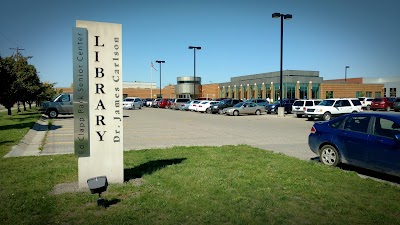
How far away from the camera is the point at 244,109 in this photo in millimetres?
34219

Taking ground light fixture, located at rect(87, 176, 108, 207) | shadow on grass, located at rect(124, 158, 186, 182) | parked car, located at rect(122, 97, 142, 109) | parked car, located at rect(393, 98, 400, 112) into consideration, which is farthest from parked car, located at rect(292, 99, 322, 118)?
parked car, located at rect(122, 97, 142, 109)

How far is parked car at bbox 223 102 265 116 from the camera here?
33969mm

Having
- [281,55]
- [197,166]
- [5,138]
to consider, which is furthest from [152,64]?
[197,166]

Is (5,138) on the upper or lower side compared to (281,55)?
lower

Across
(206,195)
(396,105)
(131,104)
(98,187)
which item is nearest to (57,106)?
(131,104)

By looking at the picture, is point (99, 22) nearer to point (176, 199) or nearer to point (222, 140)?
point (176, 199)

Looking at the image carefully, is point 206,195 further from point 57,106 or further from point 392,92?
point 392,92

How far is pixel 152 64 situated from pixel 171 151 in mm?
73241

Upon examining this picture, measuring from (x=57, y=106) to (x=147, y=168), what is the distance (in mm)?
22905

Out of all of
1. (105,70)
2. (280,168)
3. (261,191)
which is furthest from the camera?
(280,168)

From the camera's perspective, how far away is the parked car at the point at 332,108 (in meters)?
25.2

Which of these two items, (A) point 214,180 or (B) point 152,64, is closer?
→ (A) point 214,180

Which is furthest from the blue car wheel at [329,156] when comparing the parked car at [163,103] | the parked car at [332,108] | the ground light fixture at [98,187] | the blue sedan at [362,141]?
the parked car at [163,103]

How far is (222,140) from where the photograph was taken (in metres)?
14.0
